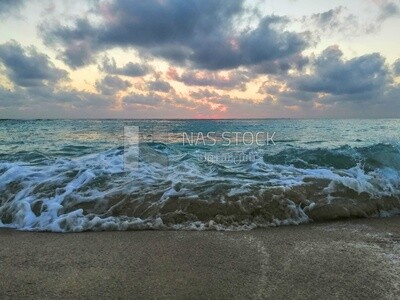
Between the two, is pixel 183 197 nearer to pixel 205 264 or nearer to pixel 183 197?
pixel 183 197

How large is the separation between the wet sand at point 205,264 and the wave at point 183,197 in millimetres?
432

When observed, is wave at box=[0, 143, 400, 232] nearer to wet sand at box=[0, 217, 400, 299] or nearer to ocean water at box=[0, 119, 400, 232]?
ocean water at box=[0, 119, 400, 232]

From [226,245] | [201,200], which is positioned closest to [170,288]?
[226,245]

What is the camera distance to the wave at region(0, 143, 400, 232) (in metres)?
4.80

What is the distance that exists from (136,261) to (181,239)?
845 millimetres

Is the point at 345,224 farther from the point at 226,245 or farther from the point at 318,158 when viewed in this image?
the point at 318,158

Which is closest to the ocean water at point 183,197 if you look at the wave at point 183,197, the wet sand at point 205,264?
the wave at point 183,197

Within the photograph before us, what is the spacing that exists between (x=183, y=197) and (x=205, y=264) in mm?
2322

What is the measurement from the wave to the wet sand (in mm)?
432

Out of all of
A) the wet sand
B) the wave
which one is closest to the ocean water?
A: the wave

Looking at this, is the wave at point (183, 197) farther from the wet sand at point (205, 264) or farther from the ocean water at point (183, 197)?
the wet sand at point (205, 264)

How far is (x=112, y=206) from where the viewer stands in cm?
530

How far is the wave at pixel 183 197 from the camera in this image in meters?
4.80

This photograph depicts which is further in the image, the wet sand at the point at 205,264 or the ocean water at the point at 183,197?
the ocean water at the point at 183,197
